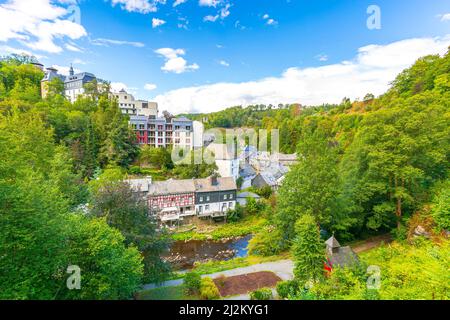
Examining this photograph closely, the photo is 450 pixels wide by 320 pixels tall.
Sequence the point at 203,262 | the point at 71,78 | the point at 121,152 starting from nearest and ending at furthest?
the point at 203,262 → the point at 121,152 → the point at 71,78

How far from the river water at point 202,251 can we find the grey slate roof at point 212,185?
6.33 metres

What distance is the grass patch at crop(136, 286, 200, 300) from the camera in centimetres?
1231

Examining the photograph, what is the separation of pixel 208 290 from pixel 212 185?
631 inches

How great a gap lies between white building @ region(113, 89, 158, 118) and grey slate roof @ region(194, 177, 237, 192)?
89.6 ft

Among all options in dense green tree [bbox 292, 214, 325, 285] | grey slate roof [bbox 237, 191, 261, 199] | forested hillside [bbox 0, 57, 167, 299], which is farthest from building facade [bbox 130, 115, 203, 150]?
dense green tree [bbox 292, 214, 325, 285]

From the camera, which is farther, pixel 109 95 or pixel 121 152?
pixel 109 95

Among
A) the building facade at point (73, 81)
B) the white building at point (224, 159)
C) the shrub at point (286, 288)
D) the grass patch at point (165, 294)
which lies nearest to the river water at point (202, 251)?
the grass patch at point (165, 294)

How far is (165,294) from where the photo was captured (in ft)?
41.6

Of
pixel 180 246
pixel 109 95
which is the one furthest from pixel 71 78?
pixel 180 246
